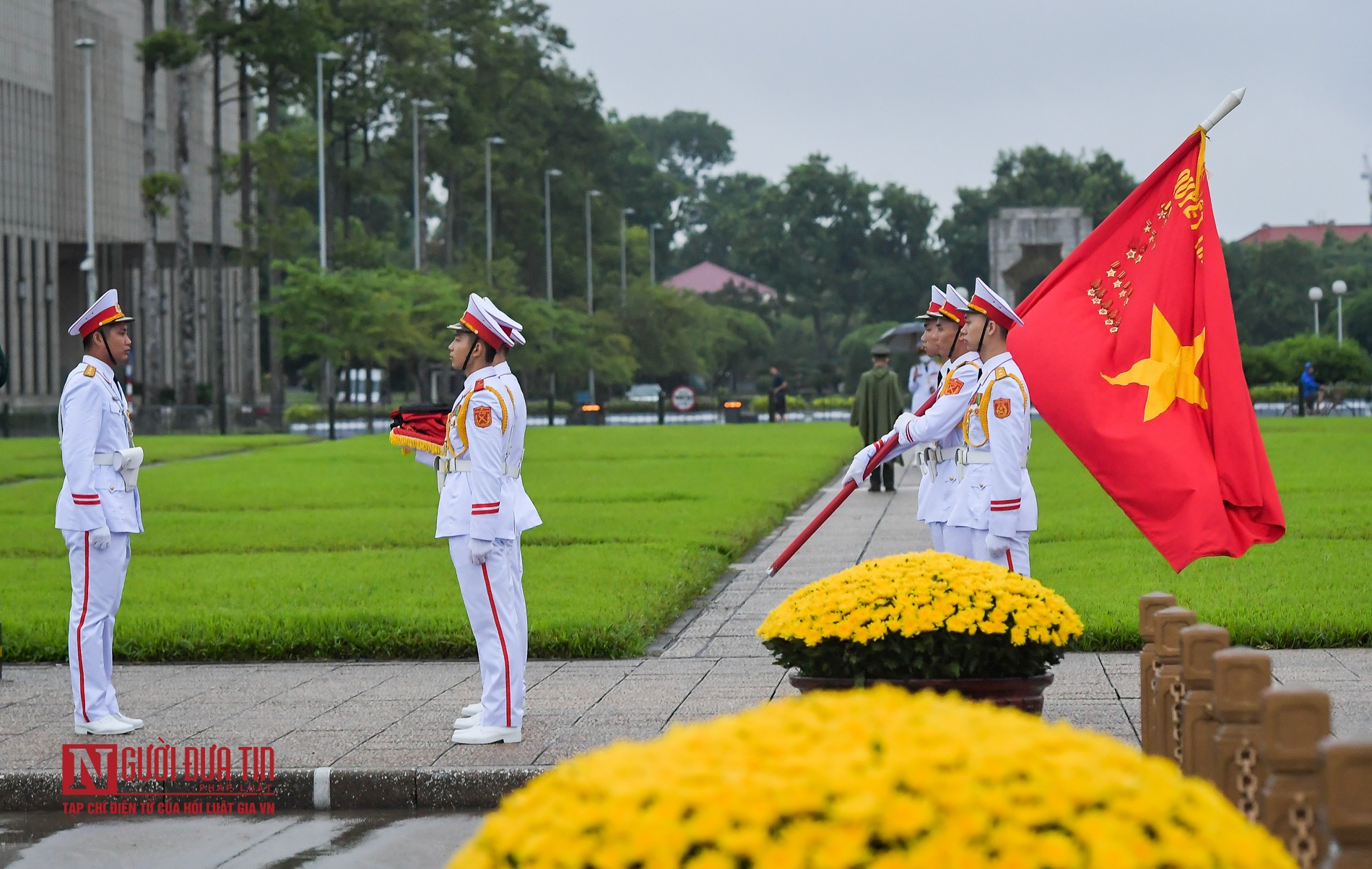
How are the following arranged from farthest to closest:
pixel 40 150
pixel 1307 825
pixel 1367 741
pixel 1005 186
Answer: pixel 1005 186 → pixel 40 150 → pixel 1307 825 → pixel 1367 741

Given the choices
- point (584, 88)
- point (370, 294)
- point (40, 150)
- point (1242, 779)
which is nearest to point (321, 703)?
point (1242, 779)

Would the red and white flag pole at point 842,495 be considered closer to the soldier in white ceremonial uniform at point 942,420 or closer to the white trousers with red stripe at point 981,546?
the soldier in white ceremonial uniform at point 942,420

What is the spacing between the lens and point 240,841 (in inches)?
253

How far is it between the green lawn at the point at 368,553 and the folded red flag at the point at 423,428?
2.79 meters

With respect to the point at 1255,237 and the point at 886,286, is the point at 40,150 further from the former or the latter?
the point at 1255,237

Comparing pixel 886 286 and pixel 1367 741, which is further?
pixel 886 286

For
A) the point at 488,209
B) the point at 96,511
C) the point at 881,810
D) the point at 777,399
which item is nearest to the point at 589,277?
the point at 488,209

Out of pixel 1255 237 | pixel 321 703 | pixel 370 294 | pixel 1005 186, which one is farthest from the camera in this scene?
pixel 1255 237

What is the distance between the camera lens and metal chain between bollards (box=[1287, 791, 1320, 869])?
3.65 meters

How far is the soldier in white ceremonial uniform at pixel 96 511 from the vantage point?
7.95 meters

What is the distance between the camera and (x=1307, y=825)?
366 cm

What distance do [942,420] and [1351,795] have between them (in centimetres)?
450

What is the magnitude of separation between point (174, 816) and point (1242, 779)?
442 centimetres

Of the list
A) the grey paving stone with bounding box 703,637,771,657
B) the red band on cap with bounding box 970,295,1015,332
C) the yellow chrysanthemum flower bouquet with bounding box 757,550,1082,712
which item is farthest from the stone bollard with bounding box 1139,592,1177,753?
the grey paving stone with bounding box 703,637,771,657
